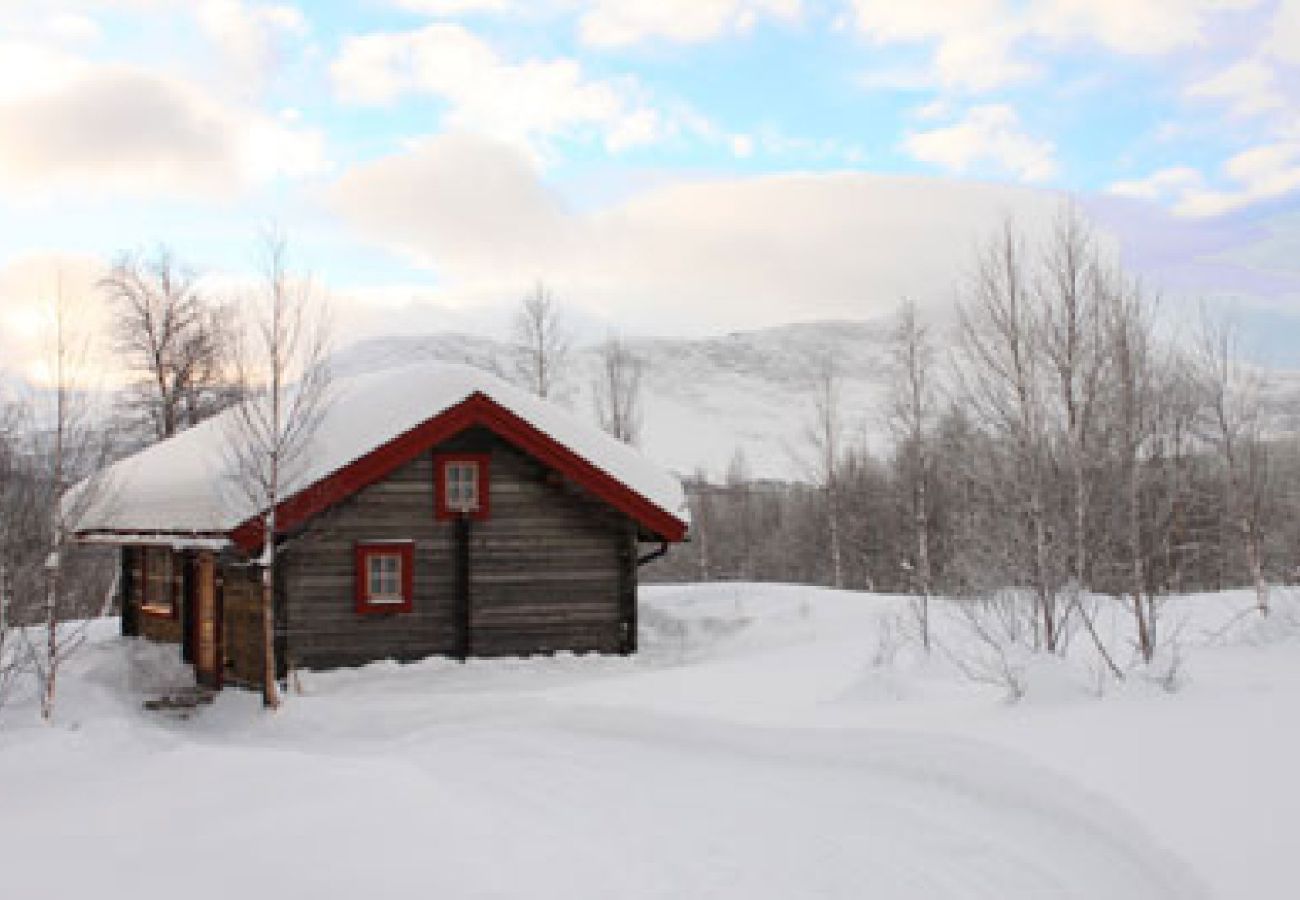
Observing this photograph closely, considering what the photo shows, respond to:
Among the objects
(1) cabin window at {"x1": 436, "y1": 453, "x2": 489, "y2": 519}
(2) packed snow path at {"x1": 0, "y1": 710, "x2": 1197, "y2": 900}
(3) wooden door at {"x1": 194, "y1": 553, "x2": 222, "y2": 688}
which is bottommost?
(2) packed snow path at {"x1": 0, "y1": 710, "x2": 1197, "y2": 900}

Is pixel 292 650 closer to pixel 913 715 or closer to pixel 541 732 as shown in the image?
pixel 541 732

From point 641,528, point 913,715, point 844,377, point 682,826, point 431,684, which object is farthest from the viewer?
point 844,377

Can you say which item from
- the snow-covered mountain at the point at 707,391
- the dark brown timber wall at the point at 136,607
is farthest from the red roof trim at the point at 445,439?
the snow-covered mountain at the point at 707,391

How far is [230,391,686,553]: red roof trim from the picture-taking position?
16.1 m

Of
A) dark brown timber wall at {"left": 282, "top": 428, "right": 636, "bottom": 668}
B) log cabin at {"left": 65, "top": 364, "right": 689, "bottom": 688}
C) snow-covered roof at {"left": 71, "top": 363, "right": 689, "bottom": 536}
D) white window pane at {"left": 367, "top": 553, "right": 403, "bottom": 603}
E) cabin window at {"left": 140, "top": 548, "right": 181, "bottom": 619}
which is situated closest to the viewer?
snow-covered roof at {"left": 71, "top": 363, "right": 689, "bottom": 536}

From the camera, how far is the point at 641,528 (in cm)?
2008

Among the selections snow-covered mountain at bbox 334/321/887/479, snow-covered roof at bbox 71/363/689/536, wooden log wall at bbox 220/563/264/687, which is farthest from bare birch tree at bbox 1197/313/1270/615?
snow-covered mountain at bbox 334/321/887/479

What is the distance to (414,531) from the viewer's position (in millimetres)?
17938

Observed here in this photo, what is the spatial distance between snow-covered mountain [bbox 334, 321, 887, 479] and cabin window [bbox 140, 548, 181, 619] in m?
86.9

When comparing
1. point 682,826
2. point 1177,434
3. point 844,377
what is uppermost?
point 844,377

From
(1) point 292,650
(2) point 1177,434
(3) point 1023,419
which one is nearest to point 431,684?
(1) point 292,650

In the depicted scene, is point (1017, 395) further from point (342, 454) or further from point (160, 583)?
point (160, 583)

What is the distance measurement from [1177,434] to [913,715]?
659 centimetres

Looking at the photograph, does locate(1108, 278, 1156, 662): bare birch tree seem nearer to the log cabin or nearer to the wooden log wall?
the log cabin
